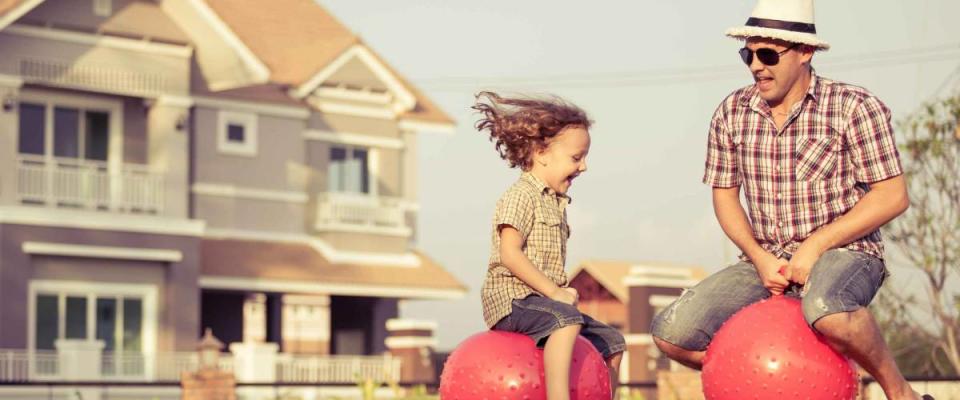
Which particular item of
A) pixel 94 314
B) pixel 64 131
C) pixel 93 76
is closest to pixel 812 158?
pixel 93 76

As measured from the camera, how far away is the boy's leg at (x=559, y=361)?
8.72 metres

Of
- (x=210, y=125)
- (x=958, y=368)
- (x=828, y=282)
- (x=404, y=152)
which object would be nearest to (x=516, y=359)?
(x=828, y=282)

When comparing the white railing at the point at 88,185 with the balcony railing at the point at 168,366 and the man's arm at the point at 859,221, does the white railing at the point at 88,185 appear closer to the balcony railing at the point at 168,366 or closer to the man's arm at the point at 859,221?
the balcony railing at the point at 168,366

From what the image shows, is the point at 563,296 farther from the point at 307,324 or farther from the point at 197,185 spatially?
the point at 307,324

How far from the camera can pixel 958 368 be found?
85.4 feet

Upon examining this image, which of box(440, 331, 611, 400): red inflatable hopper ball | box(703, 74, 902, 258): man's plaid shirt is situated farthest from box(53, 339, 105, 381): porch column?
box(703, 74, 902, 258): man's plaid shirt

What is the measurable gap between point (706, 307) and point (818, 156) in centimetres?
98

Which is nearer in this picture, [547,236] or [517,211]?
[517,211]

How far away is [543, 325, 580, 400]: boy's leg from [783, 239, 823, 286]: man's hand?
3.67 feet

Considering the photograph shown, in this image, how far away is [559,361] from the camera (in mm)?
8789

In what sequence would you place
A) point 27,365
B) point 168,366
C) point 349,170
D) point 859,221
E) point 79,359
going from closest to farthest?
point 859,221
point 27,365
point 79,359
point 168,366
point 349,170

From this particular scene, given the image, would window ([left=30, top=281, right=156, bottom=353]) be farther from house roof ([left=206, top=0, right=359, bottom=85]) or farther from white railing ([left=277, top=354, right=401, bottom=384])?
house roof ([left=206, top=0, right=359, bottom=85])

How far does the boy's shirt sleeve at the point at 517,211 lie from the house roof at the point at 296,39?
31.0 meters

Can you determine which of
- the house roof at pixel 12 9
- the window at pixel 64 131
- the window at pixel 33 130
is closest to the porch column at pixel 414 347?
the window at pixel 64 131
